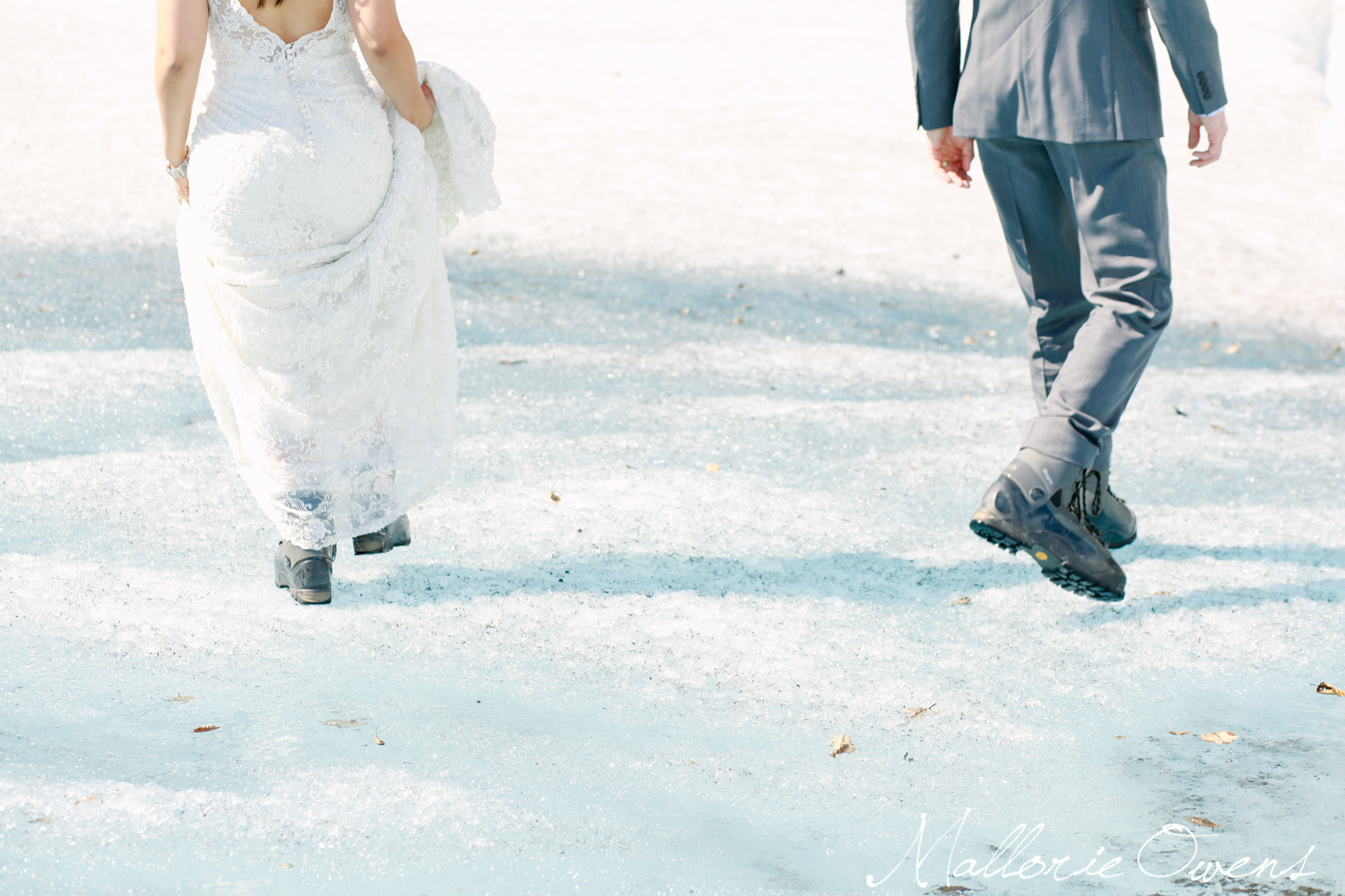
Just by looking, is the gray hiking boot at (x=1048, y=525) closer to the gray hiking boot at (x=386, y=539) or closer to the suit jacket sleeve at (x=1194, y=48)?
the suit jacket sleeve at (x=1194, y=48)

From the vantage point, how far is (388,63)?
9.95ft

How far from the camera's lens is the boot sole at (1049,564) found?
9.87 ft

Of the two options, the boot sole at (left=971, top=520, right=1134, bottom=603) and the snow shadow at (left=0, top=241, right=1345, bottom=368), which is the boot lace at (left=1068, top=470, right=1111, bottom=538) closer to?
the boot sole at (left=971, top=520, right=1134, bottom=603)

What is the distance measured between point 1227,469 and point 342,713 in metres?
3.23

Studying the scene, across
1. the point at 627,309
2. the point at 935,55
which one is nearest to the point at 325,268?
the point at 935,55

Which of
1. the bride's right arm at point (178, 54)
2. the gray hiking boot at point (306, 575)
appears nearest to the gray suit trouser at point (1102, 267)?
the gray hiking boot at point (306, 575)

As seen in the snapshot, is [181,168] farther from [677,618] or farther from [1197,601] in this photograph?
[1197,601]

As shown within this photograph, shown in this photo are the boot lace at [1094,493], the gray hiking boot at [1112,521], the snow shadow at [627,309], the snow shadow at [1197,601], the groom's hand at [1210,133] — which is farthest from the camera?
the snow shadow at [627,309]

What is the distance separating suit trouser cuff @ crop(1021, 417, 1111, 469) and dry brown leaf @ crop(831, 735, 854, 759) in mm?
876

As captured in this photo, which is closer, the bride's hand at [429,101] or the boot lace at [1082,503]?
the boot lace at [1082,503]

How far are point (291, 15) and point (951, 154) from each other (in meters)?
1.71

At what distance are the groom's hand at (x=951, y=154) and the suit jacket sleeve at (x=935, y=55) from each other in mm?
39

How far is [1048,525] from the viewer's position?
301 cm

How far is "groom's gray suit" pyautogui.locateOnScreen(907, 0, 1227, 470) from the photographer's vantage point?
115 inches
